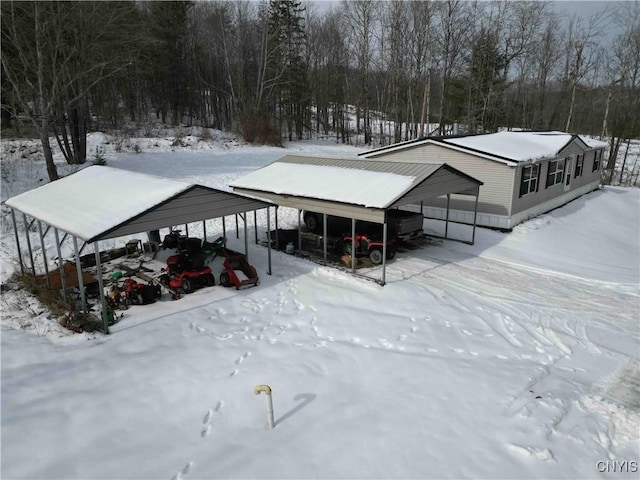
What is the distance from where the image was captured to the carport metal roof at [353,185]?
12062 millimetres

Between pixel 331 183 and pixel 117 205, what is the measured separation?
6268mm

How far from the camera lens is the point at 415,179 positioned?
12477mm

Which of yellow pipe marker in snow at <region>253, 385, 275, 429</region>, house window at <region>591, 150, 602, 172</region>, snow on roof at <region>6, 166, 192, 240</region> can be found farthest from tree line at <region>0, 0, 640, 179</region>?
yellow pipe marker in snow at <region>253, 385, 275, 429</region>

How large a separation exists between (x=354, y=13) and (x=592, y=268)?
37.0 metres

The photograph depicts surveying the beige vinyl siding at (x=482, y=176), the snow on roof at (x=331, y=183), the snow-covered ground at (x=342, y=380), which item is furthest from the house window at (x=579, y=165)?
the snow on roof at (x=331, y=183)

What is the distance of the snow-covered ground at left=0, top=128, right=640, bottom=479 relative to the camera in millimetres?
5777

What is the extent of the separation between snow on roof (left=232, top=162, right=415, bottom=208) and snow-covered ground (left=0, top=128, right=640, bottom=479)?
229 centimetres

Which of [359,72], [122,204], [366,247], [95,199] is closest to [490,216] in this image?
[366,247]

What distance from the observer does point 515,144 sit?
790 inches

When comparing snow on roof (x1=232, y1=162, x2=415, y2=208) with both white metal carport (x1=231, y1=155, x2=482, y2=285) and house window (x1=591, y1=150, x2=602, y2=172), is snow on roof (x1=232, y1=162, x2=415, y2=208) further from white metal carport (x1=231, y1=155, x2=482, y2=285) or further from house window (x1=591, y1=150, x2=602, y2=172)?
house window (x1=591, y1=150, x2=602, y2=172)

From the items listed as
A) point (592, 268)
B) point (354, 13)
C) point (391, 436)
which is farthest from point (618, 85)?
point (391, 436)

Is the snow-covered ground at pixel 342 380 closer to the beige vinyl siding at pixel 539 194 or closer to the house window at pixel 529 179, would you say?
the beige vinyl siding at pixel 539 194

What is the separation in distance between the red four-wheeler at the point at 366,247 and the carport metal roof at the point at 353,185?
1.62 metres

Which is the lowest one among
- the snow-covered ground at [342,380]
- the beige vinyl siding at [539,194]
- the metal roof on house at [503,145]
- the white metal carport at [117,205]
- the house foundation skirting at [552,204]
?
the snow-covered ground at [342,380]
